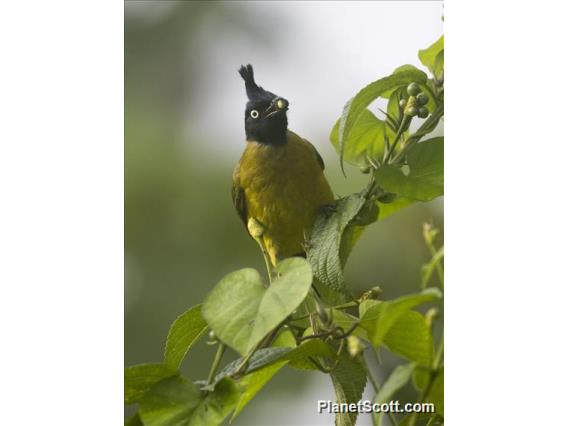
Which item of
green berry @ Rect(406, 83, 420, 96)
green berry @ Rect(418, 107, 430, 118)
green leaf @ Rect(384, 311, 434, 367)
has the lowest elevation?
green leaf @ Rect(384, 311, 434, 367)

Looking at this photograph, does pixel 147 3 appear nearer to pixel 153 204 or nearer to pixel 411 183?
pixel 153 204

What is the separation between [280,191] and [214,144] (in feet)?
0.42

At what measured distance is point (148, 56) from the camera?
1155 millimetres

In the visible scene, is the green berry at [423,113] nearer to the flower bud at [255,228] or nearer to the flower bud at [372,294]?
the flower bud at [372,294]

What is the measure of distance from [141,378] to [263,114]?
450mm

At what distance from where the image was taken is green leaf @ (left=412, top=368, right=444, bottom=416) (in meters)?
0.77

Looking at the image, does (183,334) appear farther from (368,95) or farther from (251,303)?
(368,95)

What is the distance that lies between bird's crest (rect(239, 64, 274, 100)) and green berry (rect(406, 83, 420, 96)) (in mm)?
263

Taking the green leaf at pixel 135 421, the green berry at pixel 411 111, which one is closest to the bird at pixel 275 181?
the green berry at pixel 411 111

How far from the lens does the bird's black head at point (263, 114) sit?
1142mm

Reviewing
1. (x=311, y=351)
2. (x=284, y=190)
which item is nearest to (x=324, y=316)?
(x=311, y=351)

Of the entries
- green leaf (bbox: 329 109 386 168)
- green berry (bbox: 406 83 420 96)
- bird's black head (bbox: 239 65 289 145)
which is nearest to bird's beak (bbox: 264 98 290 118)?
bird's black head (bbox: 239 65 289 145)

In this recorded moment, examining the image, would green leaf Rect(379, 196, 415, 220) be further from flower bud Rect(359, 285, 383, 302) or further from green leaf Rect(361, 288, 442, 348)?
green leaf Rect(361, 288, 442, 348)

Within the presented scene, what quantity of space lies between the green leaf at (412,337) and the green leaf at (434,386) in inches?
1.1
